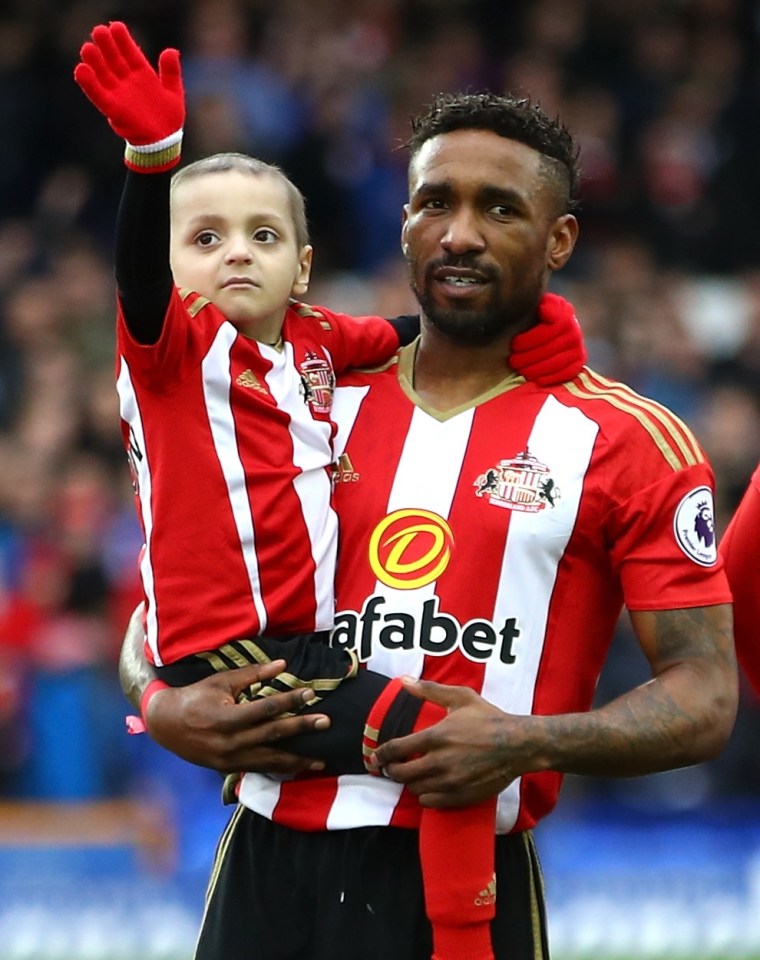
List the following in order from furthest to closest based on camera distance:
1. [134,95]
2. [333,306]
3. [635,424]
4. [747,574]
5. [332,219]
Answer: [332,219] < [333,306] < [747,574] < [635,424] < [134,95]

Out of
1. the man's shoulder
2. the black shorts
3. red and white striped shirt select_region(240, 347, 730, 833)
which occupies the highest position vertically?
the man's shoulder

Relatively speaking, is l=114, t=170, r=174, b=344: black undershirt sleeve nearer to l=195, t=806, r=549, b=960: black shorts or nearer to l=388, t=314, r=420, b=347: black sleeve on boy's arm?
l=388, t=314, r=420, b=347: black sleeve on boy's arm

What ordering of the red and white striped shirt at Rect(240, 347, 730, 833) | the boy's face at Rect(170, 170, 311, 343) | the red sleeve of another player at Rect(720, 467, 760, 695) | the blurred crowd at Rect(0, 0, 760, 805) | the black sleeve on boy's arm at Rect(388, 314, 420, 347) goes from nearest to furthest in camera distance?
the red and white striped shirt at Rect(240, 347, 730, 833) → the boy's face at Rect(170, 170, 311, 343) → the red sleeve of another player at Rect(720, 467, 760, 695) → the black sleeve on boy's arm at Rect(388, 314, 420, 347) → the blurred crowd at Rect(0, 0, 760, 805)

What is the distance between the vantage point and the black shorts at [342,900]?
346 cm

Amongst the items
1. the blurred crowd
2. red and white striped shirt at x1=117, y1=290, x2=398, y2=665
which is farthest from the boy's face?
the blurred crowd

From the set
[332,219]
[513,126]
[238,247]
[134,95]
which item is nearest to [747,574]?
[513,126]

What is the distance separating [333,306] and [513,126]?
627 cm

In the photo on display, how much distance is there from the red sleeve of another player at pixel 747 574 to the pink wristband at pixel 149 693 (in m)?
1.18

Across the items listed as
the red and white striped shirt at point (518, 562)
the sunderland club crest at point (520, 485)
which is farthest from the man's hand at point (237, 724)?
the sunderland club crest at point (520, 485)

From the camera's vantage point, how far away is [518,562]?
3.51 m

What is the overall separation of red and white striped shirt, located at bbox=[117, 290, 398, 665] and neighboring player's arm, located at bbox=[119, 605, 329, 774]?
3.3 inches

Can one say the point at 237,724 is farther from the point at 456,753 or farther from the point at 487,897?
the point at 487,897

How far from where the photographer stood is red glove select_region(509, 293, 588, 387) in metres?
3.73

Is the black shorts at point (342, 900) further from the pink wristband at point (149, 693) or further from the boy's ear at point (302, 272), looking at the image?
the boy's ear at point (302, 272)
